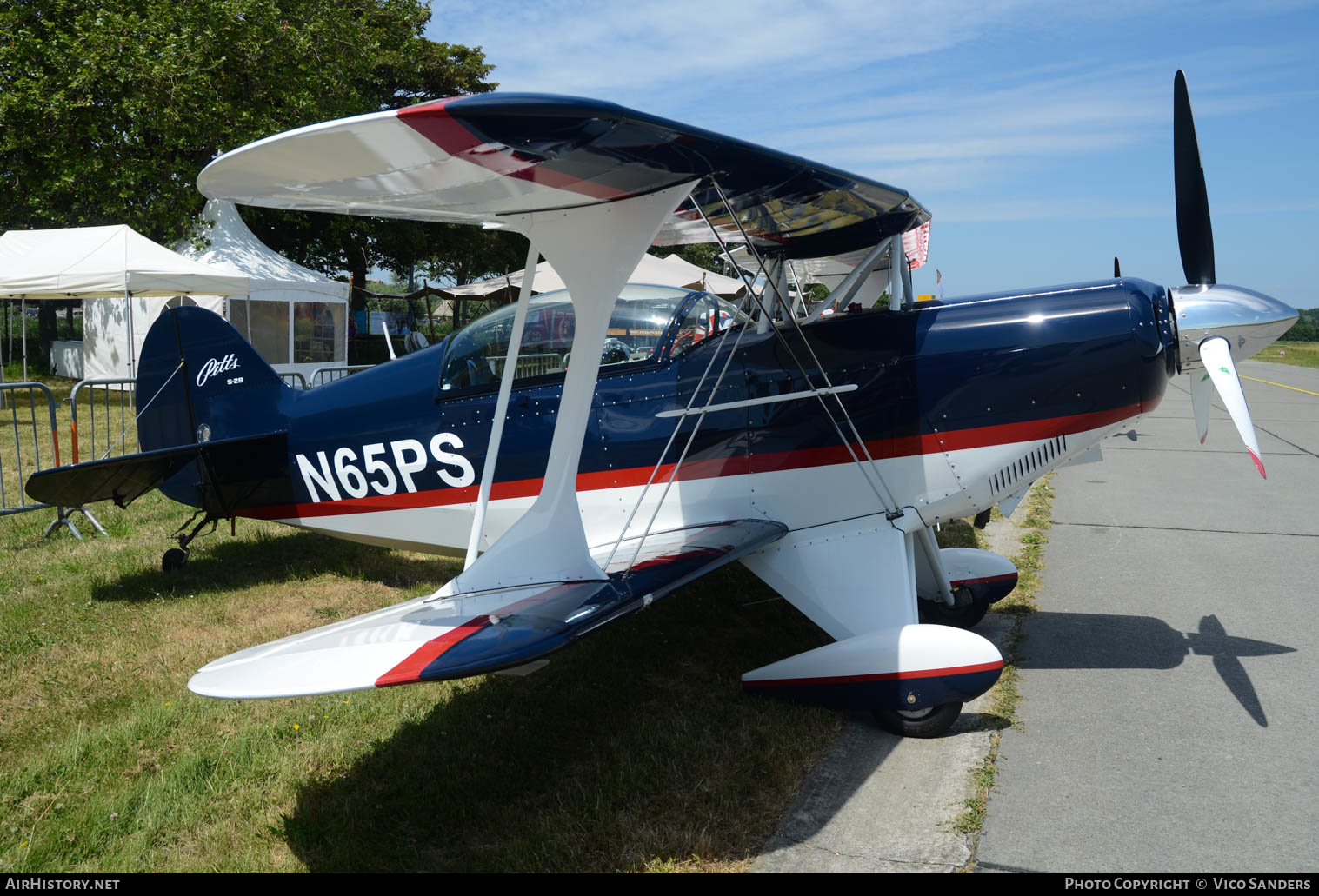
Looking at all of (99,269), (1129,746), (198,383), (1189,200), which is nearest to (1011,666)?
(1129,746)

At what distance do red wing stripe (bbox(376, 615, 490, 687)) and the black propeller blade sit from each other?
3.77 meters

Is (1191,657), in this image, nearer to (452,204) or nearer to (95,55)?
(452,204)

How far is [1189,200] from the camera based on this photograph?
14.2 feet

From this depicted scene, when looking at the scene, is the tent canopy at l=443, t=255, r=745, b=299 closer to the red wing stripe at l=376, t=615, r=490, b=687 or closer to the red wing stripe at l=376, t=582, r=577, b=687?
the red wing stripe at l=376, t=582, r=577, b=687

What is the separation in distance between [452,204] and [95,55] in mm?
16585

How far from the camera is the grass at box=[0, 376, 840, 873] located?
115 inches

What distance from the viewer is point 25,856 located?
283 centimetres

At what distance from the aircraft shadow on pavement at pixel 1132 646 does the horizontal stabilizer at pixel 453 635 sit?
1985 millimetres

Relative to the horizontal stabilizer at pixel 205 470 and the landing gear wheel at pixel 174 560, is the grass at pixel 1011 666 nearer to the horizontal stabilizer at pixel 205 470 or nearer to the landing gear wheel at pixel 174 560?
the horizontal stabilizer at pixel 205 470

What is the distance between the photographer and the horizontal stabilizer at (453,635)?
2.47m

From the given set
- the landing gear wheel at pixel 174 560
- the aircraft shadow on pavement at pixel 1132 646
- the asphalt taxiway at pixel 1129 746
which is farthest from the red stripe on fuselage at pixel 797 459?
the landing gear wheel at pixel 174 560

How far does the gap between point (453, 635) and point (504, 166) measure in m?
1.53

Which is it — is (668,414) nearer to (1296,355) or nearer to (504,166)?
(504,166)

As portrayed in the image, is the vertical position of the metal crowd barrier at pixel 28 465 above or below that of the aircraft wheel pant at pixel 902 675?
below
